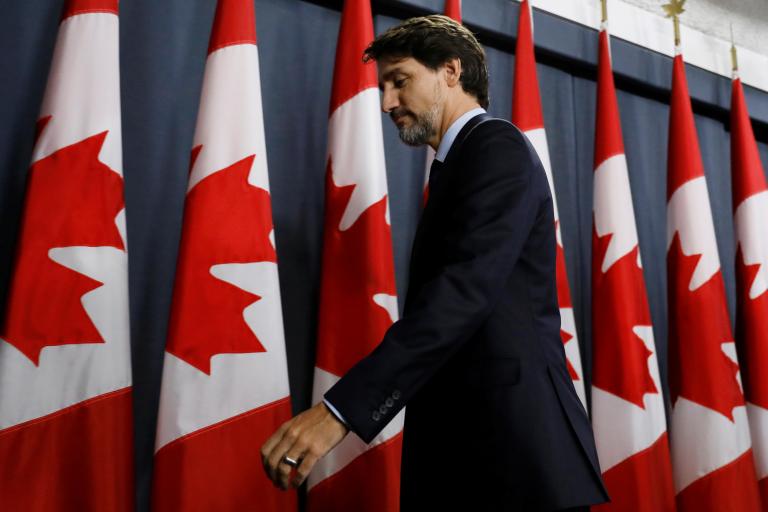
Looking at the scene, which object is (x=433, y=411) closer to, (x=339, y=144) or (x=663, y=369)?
(x=339, y=144)

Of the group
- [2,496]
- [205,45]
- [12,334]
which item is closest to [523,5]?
[205,45]

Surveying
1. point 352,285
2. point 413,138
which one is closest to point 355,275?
point 352,285

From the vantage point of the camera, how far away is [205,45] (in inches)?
77.8

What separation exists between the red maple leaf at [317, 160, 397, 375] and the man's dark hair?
1.95ft

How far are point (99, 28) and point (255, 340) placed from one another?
768 mm

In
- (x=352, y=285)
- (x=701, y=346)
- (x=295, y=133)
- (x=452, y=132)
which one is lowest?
(x=701, y=346)

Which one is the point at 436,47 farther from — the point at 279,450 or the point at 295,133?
the point at 295,133

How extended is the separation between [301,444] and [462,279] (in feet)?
0.88

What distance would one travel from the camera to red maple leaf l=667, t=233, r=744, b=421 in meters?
2.13

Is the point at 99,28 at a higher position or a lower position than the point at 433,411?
higher

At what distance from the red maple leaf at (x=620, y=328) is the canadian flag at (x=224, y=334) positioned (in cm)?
102

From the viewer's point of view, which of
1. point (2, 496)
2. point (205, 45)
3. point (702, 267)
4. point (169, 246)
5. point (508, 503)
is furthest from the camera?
point (702, 267)

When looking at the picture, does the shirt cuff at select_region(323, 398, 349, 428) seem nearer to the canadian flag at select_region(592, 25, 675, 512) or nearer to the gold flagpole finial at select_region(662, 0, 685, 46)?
the canadian flag at select_region(592, 25, 675, 512)

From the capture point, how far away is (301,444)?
30.0 inches
